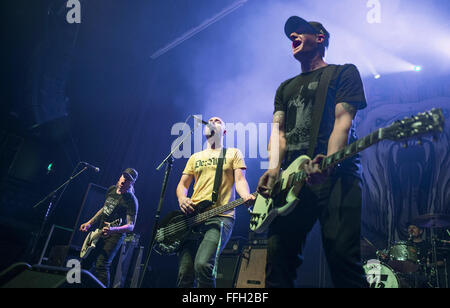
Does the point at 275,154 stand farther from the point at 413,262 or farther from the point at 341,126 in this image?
the point at 413,262

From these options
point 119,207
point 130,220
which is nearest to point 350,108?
point 130,220

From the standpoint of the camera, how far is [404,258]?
16.9 ft

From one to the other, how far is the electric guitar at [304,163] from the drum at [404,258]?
12.5ft

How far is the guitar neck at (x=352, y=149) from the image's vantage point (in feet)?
6.17

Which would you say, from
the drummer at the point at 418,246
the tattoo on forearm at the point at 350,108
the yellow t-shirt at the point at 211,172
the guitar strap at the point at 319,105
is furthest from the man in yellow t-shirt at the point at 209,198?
the drummer at the point at 418,246

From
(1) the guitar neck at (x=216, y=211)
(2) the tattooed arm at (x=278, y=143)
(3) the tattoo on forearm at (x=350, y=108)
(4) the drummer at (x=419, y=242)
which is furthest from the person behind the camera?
(4) the drummer at (x=419, y=242)

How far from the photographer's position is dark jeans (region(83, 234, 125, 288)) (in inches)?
196

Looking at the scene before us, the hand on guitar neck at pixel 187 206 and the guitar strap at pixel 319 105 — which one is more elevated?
the guitar strap at pixel 319 105


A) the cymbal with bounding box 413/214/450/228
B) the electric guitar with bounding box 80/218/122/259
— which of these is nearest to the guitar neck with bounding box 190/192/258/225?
the electric guitar with bounding box 80/218/122/259

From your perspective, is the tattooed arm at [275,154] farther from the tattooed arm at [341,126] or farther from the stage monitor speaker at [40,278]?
the stage monitor speaker at [40,278]

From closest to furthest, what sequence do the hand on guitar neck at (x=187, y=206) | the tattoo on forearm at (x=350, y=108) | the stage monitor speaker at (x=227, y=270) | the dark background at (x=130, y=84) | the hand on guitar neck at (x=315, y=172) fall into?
the hand on guitar neck at (x=315, y=172), the tattoo on forearm at (x=350, y=108), the hand on guitar neck at (x=187, y=206), the stage monitor speaker at (x=227, y=270), the dark background at (x=130, y=84)

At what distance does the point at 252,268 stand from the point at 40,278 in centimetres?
316

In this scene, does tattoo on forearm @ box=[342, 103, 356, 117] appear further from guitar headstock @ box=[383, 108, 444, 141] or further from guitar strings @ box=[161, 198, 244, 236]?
guitar strings @ box=[161, 198, 244, 236]

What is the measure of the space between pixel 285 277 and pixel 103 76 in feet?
24.6
